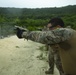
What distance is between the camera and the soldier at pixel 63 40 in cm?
251

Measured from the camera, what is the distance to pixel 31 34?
2609 millimetres

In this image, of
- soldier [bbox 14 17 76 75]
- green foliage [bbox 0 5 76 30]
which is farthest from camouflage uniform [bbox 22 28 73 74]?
green foliage [bbox 0 5 76 30]

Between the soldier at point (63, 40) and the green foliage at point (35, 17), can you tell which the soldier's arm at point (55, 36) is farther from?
the green foliage at point (35, 17)

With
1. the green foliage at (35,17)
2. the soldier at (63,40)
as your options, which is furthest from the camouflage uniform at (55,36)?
the green foliage at (35,17)

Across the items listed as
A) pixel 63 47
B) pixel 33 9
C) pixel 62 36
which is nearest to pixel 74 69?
pixel 63 47

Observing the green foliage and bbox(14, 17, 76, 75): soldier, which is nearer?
bbox(14, 17, 76, 75): soldier

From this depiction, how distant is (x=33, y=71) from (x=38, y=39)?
14.4 feet

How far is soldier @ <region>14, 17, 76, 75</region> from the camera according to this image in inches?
98.9

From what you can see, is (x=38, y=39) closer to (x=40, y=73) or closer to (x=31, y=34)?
(x=31, y=34)

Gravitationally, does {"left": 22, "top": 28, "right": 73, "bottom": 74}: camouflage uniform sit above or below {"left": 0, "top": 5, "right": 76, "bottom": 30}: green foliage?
above

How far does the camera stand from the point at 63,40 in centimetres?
253

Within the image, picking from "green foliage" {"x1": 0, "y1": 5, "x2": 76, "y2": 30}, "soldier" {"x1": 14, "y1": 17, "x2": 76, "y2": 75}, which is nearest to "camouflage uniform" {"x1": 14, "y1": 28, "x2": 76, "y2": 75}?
"soldier" {"x1": 14, "y1": 17, "x2": 76, "y2": 75}

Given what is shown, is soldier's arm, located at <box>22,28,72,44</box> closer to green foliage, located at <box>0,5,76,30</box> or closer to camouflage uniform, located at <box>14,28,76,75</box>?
camouflage uniform, located at <box>14,28,76,75</box>

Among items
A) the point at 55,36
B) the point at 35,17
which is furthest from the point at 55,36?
the point at 35,17
